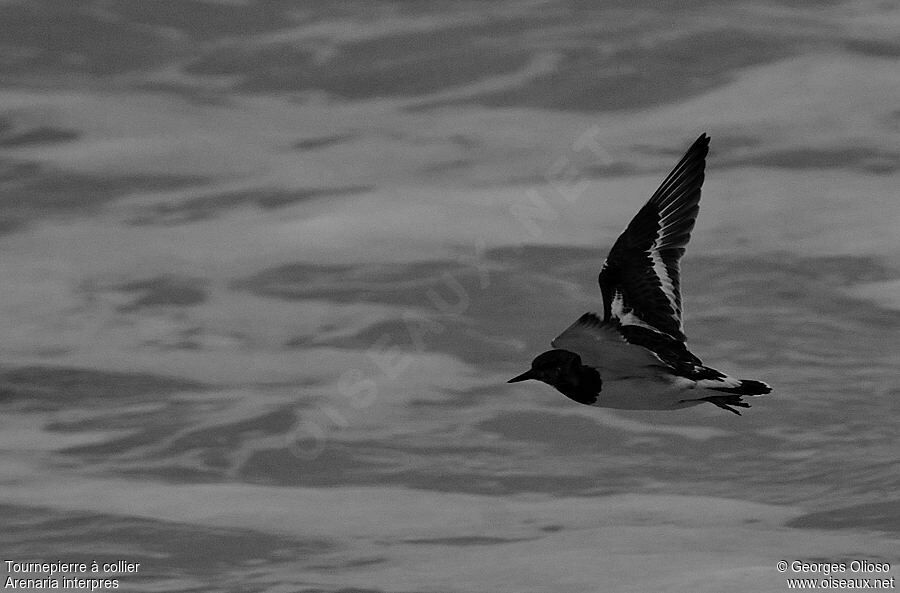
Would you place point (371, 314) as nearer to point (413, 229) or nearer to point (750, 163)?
point (413, 229)

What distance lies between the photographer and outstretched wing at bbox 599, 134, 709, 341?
872 cm

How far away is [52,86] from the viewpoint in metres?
21.8

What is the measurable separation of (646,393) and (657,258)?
0.93 metres

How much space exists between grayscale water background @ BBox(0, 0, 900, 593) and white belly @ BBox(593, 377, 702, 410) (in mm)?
1948

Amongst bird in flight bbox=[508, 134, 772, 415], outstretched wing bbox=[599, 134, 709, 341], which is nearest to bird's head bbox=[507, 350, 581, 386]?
bird in flight bbox=[508, 134, 772, 415]

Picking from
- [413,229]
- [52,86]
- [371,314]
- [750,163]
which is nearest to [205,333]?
[371,314]

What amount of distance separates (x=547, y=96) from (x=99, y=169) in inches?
209

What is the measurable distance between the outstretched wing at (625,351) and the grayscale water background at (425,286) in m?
2.07

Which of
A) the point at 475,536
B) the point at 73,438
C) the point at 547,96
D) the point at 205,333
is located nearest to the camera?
the point at 475,536

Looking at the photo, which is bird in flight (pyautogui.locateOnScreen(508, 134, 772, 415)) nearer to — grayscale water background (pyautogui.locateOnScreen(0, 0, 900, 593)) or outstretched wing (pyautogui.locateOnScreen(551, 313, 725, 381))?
outstretched wing (pyautogui.locateOnScreen(551, 313, 725, 381))

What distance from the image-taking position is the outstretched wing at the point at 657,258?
8.72m

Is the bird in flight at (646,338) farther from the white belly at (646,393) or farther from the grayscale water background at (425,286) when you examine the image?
the grayscale water background at (425,286)
